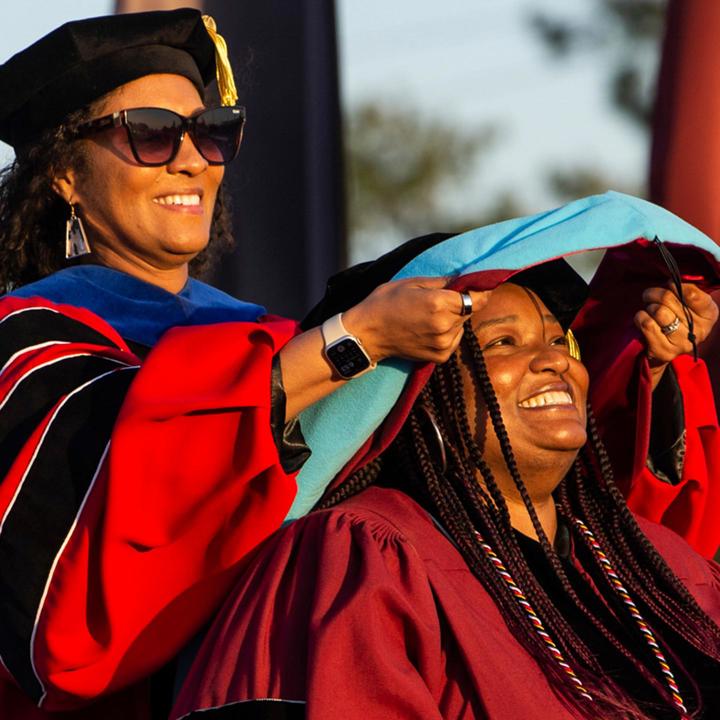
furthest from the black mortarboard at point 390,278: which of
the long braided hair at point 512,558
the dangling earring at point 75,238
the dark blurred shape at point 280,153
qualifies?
the dark blurred shape at point 280,153

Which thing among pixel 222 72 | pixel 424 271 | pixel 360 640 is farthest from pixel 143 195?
pixel 360 640

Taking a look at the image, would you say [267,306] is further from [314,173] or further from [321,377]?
[321,377]

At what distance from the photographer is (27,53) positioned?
332 cm

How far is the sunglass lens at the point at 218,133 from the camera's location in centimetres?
337

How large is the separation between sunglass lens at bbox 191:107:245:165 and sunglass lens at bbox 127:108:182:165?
0.18 feet

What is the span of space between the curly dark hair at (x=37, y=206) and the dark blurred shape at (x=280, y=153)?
4.54 feet

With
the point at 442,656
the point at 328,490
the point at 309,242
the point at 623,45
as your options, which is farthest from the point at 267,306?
the point at 623,45

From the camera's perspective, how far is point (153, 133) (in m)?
3.30

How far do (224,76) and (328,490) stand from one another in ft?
3.64

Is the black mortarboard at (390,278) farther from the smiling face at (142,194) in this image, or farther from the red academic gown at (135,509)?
the smiling face at (142,194)

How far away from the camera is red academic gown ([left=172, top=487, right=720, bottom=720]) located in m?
2.52

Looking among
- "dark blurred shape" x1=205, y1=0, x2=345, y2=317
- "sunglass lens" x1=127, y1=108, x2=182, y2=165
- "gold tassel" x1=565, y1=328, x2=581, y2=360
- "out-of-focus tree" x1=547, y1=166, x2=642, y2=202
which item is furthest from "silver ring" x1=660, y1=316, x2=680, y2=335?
"out-of-focus tree" x1=547, y1=166, x2=642, y2=202

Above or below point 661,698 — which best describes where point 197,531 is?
above

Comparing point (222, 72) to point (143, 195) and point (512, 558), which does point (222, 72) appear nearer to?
point (143, 195)
